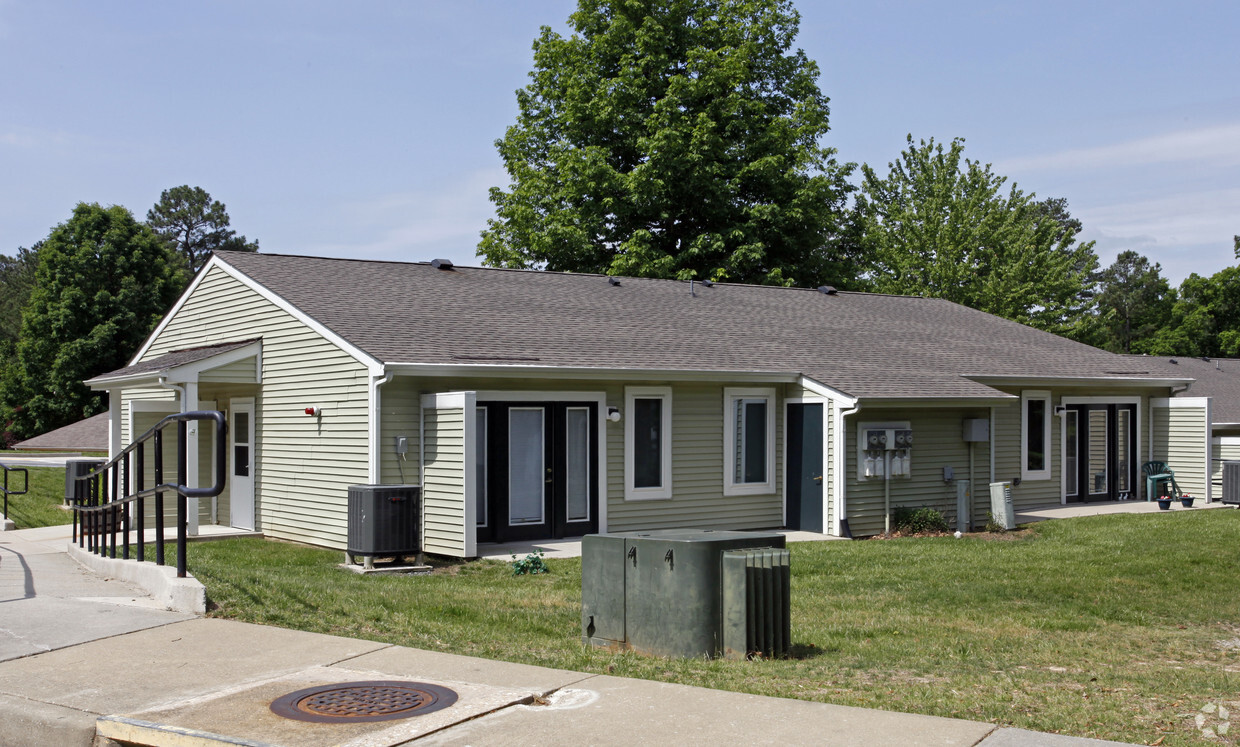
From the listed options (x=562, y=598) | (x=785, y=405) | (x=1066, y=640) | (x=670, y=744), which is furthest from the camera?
(x=785, y=405)

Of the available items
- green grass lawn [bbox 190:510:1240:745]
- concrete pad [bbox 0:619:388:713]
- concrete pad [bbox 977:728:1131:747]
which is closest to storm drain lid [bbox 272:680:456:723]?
concrete pad [bbox 0:619:388:713]

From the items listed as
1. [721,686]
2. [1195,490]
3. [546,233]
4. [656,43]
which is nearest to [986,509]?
[1195,490]

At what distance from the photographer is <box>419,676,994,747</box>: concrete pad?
5.21m

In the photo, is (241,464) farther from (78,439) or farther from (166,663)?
(78,439)

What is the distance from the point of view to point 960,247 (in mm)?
42156

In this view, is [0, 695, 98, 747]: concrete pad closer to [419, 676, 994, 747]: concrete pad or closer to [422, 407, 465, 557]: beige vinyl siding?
[419, 676, 994, 747]: concrete pad

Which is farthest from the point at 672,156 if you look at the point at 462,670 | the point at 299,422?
the point at 462,670

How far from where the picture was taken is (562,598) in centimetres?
1039

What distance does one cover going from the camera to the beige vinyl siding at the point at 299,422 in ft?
48.0

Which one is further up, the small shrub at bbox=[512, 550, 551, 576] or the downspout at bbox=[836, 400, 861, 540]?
the downspout at bbox=[836, 400, 861, 540]

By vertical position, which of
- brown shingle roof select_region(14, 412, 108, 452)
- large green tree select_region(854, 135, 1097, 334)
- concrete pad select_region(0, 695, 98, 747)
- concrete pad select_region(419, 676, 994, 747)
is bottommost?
concrete pad select_region(0, 695, 98, 747)

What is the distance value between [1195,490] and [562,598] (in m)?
17.2

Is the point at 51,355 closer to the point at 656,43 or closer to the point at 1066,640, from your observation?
the point at 656,43

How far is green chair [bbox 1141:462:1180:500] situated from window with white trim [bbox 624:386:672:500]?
1178 centimetres
